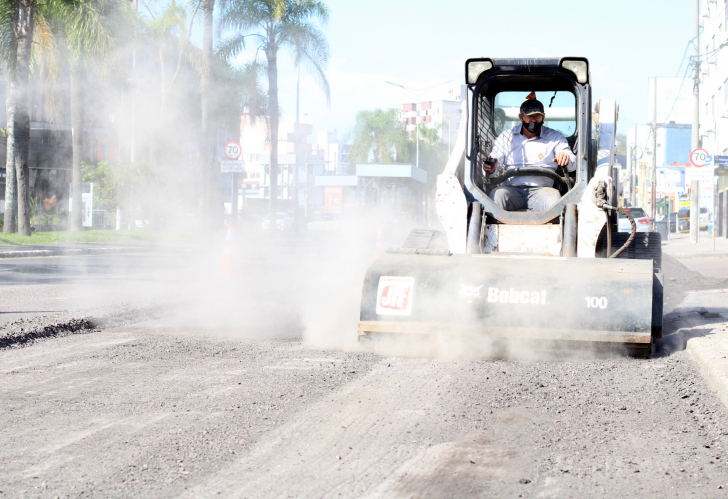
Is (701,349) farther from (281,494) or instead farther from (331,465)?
(281,494)

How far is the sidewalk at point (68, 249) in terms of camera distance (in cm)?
1739

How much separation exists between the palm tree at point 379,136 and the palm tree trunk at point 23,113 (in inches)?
2409

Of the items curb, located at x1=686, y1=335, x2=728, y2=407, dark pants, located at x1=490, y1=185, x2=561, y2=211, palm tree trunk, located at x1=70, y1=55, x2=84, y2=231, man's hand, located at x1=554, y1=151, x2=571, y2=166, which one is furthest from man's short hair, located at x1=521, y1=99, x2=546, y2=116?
palm tree trunk, located at x1=70, y1=55, x2=84, y2=231

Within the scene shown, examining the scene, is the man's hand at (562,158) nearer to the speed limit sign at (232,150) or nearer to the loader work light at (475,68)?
the loader work light at (475,68)

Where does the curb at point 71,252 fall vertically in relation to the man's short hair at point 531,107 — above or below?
below

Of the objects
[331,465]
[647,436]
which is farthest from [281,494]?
[647,436]

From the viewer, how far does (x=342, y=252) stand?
20.0m

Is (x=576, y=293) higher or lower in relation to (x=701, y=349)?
higher

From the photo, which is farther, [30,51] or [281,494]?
[30,51]

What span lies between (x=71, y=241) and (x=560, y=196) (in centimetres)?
1815

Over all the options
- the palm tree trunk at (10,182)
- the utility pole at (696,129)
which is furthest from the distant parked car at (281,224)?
the utility pole at (696,129)

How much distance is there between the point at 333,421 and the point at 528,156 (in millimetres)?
3923

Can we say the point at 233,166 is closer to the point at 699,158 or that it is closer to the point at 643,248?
the point at 699,158

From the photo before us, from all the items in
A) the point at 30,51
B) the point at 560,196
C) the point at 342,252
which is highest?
the point at 30,51
